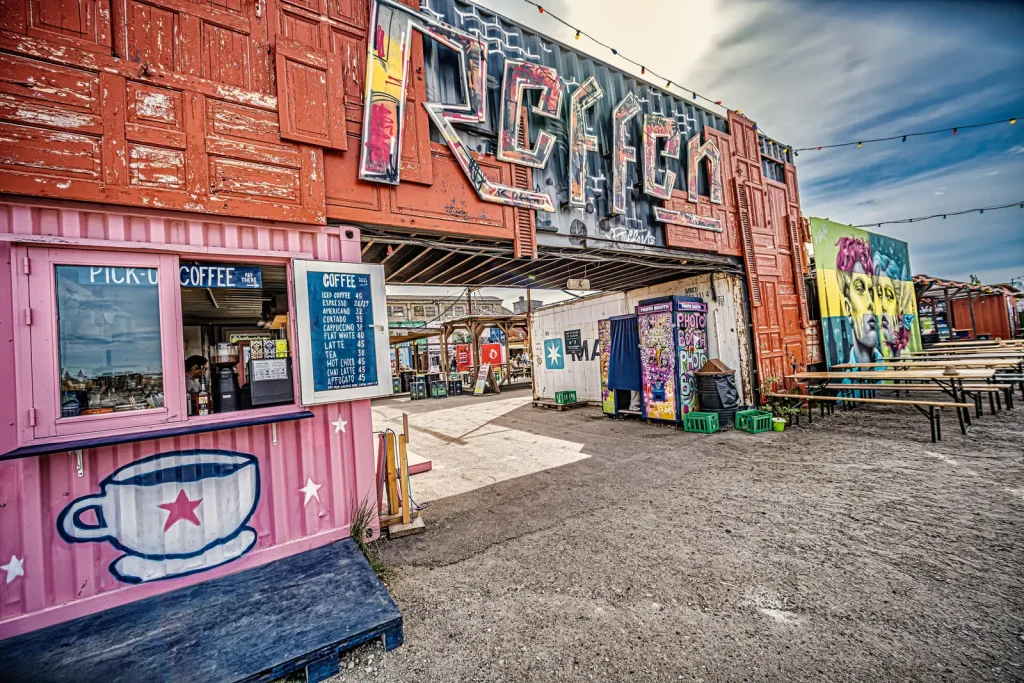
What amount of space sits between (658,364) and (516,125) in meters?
6.26

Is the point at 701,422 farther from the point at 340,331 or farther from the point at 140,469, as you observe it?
the point at 140,469

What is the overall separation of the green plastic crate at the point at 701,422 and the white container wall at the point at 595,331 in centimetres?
164

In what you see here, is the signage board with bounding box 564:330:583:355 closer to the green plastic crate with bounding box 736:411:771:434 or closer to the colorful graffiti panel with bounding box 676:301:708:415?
the colorful graffiti panel with bounding box 676:301:708:415

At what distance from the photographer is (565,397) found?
1321cm

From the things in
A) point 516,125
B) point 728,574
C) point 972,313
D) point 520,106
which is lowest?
point 728,574

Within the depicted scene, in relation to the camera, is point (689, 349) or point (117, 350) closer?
point (117, 350)

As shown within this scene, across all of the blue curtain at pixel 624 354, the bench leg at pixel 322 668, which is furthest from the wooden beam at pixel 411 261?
the blue curtain at pixel 624 354

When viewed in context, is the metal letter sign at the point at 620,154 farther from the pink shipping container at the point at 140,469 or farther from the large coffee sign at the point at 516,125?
the pink shipping container at the point at 140,469

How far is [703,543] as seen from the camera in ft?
12.4

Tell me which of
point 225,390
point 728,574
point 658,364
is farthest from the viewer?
point 658,364

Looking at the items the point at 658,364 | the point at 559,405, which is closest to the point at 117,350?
the point at 658,364

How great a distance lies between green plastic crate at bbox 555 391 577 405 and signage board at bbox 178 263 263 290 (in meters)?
10.3

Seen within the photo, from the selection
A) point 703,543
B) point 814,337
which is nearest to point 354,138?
point 703,543

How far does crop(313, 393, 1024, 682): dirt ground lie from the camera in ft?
7.82
